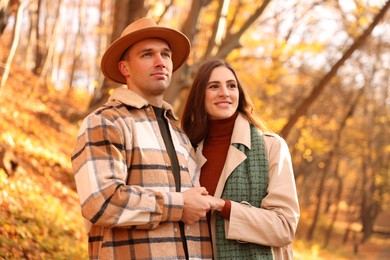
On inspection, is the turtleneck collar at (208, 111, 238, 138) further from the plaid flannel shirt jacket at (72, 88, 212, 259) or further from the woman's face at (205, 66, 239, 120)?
the plaid flannel shirt jacket at (72, 88, 212, 259)

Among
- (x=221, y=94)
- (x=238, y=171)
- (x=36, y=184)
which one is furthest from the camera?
(x=36, y=184)

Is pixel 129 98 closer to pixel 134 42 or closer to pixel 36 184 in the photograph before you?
pixel 134 42

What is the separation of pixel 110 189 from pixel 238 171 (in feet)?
3.27

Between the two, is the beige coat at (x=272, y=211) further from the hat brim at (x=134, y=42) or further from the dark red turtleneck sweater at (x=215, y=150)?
the hat brim at (x=134, y=42)

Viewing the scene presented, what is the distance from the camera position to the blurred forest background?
6723 millimetres

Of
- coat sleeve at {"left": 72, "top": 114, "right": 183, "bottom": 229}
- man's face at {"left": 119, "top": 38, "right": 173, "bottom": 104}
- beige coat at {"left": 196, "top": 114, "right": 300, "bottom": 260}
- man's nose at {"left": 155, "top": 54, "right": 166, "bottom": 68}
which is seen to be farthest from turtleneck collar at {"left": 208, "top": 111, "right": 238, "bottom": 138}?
coat sleeve at {"left": 72, "top": 114, "right": 183, "bottom": 229}

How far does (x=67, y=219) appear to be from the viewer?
24.5ft

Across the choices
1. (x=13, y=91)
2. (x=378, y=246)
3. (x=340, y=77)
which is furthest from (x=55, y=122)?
(x=378, y=246)

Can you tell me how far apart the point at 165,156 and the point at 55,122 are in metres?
8.79

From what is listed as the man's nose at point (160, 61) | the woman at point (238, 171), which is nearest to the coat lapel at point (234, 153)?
the woman at point (238, 171)

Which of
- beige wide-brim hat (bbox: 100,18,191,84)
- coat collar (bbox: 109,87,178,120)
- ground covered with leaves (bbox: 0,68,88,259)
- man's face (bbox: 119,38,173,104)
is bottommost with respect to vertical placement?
ground covered with leaves (bbox: 0,68,88,259)

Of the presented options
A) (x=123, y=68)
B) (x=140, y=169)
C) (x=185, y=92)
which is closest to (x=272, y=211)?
(x=140, y=169)

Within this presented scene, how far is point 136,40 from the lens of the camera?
11.4ft

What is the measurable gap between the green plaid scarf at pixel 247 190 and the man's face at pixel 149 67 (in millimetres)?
693
